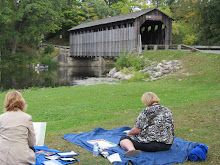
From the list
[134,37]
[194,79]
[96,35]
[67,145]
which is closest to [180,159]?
[67,145]

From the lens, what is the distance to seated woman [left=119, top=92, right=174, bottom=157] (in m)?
5.24

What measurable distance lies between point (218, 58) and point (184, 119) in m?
13.7

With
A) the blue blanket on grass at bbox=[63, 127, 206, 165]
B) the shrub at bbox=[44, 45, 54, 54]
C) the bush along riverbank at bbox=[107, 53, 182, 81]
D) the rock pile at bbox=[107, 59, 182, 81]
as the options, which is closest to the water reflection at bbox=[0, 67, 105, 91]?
the bush along riverbank at bbox=[107, 53, 182, 81]

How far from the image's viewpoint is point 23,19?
44.0 meters

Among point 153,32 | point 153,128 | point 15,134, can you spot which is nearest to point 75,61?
point 153,32

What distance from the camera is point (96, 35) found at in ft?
125

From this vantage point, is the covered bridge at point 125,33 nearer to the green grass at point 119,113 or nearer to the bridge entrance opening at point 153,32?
the bridge entrance opening at point 153,32

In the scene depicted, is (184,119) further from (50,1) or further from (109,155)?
(50,1)

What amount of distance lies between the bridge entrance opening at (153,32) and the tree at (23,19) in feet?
52.0

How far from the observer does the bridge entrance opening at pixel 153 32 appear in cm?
3329

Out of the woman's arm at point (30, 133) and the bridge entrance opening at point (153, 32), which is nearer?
the woman's arm at point (30, 133)

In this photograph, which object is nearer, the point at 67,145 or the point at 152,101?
the point at 152,101

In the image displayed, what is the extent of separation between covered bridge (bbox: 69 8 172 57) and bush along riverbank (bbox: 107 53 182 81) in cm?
249

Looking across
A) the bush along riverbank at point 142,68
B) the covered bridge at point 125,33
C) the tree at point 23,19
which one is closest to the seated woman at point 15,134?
Answer: the bush along riverbank at point 142,68
